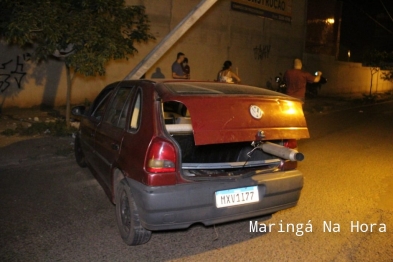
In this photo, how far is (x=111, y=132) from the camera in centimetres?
414

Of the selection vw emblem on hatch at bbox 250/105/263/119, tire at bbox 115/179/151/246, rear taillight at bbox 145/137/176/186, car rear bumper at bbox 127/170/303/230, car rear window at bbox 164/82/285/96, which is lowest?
tire at bbox 115/179/151/246

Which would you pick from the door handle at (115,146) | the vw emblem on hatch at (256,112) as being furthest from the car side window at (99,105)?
the vw emblem on hatch at (256,112)

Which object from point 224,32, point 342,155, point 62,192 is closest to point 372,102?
point 224,32

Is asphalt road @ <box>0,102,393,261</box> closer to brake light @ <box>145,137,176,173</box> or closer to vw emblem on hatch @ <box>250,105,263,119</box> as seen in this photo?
brake light @ <box>145,137,176,173</box>

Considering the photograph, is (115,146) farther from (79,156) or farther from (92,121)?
(79,156)

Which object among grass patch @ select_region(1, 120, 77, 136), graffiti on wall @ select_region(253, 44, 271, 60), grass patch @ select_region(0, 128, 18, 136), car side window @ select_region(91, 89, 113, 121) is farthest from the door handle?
graffiti on wall @ select_region(253, 44, 271, 60)

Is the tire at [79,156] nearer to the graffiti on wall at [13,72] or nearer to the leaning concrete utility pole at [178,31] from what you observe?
the leaning concrete utility pole at [178,31]

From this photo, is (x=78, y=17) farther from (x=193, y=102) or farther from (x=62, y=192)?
(x=193, y=102)

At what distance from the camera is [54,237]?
→ 3824 mm

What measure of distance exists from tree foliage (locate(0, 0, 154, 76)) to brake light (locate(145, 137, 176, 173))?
4538mm

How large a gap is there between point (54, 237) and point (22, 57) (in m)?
8.27

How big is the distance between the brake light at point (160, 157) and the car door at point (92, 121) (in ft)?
5.17

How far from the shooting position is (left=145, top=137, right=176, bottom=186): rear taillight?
3273 millimetres

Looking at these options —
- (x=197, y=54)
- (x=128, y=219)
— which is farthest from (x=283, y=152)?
(x=197, y=54)
